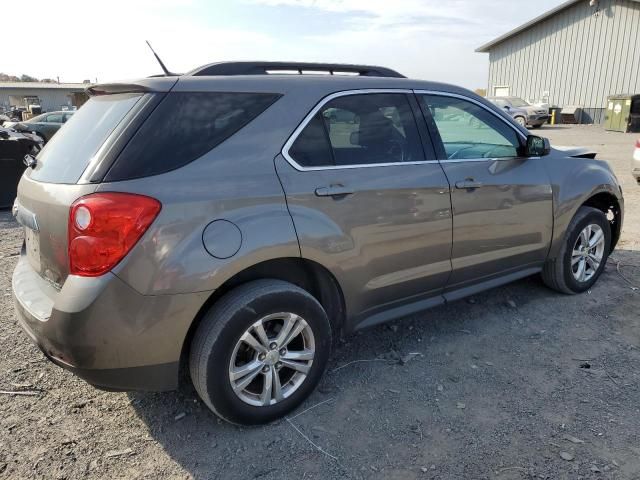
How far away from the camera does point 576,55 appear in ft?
95.7

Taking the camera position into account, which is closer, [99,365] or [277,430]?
[99,365]

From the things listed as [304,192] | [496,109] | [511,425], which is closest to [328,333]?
[304,192]

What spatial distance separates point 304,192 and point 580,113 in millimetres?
31539

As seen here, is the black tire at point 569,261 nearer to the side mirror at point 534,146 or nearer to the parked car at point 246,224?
the side mirror at point 534,146

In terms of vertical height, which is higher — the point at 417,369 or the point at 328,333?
the point at 328,333

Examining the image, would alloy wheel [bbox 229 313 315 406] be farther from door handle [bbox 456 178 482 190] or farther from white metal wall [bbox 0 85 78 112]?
white metal wall [bbox 0 85 78 112]

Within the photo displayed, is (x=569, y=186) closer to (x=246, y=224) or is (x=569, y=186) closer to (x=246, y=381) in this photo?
(x=246, y=224)

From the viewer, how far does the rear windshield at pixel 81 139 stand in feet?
8.13

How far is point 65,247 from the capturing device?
7.72 feet

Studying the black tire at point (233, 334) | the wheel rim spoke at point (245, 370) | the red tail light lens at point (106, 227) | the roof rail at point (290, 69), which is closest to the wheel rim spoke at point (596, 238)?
the roof rail at point (290, 69)

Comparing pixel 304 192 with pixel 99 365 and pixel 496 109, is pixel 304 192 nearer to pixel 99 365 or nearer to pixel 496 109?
pixel 99 365

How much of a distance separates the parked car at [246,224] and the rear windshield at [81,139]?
0.01 meters

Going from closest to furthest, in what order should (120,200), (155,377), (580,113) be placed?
(120,200), (155,377), (580,113)

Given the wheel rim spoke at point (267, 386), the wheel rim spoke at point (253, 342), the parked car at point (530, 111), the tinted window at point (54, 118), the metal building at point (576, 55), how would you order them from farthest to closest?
the metal building at point (576, 55)
the parked car at point (530, 111)
the tinted window at point (54, 118)
the wheel rim spoke at point (267, 386)
the wheel rim spoke at point (253, 342)
